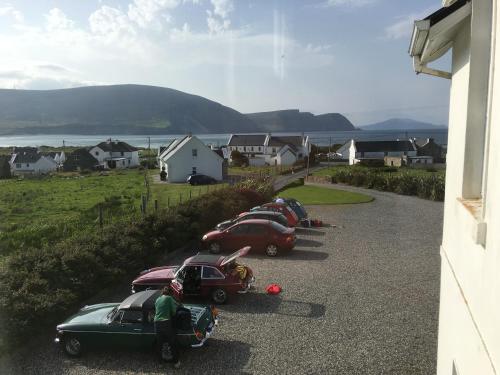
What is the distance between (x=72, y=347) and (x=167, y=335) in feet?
8.04

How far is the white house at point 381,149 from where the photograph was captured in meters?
90.5

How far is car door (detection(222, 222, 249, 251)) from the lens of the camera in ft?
64.7

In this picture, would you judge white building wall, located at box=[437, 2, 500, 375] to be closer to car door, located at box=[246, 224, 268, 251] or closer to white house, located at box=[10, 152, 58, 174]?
car door, located at box=[246, 224, 268, 251]

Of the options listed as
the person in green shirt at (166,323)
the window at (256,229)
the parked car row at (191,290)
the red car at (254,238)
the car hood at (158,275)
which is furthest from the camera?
the window at (256,229)

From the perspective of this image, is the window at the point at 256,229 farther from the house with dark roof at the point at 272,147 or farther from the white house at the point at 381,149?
A: the white house at the point at 381,149

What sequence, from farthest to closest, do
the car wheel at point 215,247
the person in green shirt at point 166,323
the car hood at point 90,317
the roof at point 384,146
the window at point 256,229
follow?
the roof at point 384,146
the car wheel at point 215,247
the window at point 256,229
the car hood at point 90,317
the person in green shirt at point 166,323

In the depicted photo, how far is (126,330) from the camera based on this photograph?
10133 mm

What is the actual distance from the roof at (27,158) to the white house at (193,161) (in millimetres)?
46449

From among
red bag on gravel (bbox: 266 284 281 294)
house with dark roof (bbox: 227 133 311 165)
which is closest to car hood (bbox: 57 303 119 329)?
red bag on gravel (bbox: 266 284 281 294)

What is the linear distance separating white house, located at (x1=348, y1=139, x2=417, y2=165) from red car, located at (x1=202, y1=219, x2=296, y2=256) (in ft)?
241

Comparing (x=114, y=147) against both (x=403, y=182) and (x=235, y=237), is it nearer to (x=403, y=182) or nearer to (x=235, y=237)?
(x=403, y=182)

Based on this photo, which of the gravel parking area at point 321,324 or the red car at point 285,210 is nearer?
the gravel parking area at point 321,324

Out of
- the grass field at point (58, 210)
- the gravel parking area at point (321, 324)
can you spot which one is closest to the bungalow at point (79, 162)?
the grass field at point (58, 210)

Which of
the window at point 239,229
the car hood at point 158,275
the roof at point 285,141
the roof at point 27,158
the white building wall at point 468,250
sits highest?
the roof at point 285,141
